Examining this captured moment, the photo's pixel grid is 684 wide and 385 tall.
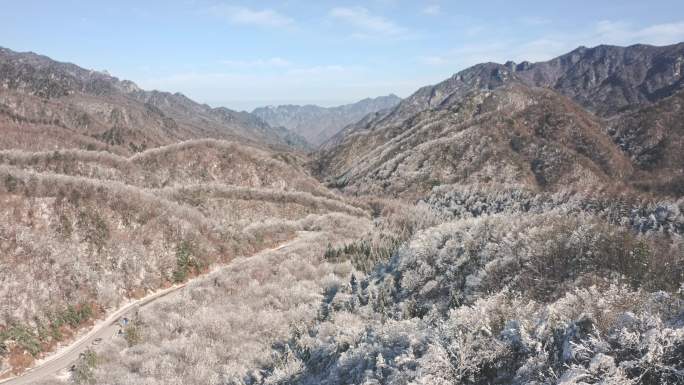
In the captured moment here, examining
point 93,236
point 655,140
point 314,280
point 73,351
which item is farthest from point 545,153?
point 73,351

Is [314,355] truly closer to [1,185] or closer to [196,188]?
[1,185]

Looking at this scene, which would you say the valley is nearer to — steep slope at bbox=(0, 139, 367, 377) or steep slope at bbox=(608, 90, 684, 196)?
steep slope at bbox=(0, 139, 367, 377)

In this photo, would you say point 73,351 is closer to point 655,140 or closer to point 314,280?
point 314,280

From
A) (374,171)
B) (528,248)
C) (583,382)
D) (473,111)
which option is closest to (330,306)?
(528,248)

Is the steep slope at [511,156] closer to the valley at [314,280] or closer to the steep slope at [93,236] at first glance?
the valley at [314,280]

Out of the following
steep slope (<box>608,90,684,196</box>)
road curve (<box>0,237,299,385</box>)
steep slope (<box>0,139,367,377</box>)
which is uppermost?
steep slope (<box>608,90,684,196</box>)

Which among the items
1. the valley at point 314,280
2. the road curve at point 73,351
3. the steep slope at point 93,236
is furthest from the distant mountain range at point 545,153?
the road curve at point 73,351

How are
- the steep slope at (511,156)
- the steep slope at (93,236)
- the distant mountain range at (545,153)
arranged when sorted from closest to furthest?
the steep slope at (93,236) < the distant mountain range at (545,153) < the steep slope at (511,156)

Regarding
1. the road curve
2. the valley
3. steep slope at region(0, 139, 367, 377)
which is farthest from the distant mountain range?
the road curve
